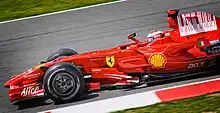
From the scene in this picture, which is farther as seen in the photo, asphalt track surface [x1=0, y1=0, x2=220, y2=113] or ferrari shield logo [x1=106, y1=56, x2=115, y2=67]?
asphalt track surface [x1=0, y1=0, x2=220, y2=113]

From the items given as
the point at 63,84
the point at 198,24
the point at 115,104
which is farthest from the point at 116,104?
the point at 198,24

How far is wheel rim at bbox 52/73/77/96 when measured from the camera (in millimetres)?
9595

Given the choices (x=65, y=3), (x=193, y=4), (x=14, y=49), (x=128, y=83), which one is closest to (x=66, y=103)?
(x=128, y=83)

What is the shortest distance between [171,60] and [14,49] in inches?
216

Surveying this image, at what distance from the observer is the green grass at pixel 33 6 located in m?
16.9

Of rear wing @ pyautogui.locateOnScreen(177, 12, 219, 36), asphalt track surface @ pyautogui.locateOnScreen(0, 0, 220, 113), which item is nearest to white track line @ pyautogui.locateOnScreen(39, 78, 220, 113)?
rear wing @ pyautogui.locateOnScreen(177, 12, 219, 36)

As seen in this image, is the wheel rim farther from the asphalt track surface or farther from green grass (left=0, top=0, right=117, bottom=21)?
green grass (left=0, top=0, right=117, bottom=21)

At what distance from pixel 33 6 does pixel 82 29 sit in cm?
383

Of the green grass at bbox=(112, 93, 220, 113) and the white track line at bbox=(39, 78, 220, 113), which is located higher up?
the white track line at bbox=(39, 78, 220, 113)

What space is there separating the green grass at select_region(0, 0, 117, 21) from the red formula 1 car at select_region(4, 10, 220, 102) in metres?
7.06

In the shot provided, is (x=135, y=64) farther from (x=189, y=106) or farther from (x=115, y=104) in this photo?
(x=189, y=106)

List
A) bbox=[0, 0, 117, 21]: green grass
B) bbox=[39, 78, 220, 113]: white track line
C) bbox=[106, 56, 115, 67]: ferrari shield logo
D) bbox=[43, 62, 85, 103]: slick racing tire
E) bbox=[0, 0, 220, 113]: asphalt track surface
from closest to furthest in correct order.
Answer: bbox=[39, 78, 220, 113]: white track line → bbox=[43, 62, 85, 103]: slick racing tire → bbox=[106, 56, 115, 67]: ferrari shield logo → bbox=[0, 0, 220, 113]: asphalt track surface → bbox=[0, 0, 117, 21]: green grass

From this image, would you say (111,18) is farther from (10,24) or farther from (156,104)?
(156,104)

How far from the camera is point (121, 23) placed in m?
14.5
